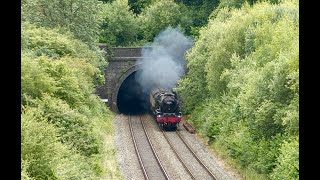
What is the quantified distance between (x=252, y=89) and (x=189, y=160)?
678 cm

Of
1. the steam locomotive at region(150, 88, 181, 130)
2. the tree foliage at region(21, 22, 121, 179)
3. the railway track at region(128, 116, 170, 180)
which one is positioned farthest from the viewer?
the steam locomotive at region(150, 88, 181, 130)

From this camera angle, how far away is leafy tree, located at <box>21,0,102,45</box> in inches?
1270

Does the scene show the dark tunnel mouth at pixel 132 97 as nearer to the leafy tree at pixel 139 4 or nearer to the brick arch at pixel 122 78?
the brick arch at pixel 122 78

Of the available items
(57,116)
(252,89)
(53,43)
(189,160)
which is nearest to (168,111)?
(189,160)

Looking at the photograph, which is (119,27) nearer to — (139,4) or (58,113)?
(139,4)

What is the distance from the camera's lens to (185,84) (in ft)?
120

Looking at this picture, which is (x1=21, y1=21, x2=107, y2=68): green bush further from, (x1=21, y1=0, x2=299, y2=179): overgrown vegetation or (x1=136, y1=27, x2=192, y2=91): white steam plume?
(x1=136, y1=27, x2=192, y2=91): white steam plume

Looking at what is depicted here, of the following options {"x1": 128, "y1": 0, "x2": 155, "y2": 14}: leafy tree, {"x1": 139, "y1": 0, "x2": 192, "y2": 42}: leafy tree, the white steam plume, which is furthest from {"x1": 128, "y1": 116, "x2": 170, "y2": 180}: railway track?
{"x1": 128, "y1": 0, "x2": 155, "y2": 14}: leafy tree

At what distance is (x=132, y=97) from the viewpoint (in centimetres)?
5028

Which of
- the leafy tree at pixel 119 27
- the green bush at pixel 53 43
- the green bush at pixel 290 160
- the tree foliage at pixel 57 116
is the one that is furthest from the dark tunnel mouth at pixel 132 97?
the green bush at pixel 290 160

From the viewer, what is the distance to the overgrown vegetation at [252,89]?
17703mm

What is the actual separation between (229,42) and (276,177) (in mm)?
13358

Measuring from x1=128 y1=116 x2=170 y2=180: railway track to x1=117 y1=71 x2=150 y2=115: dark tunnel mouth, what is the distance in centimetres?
839
